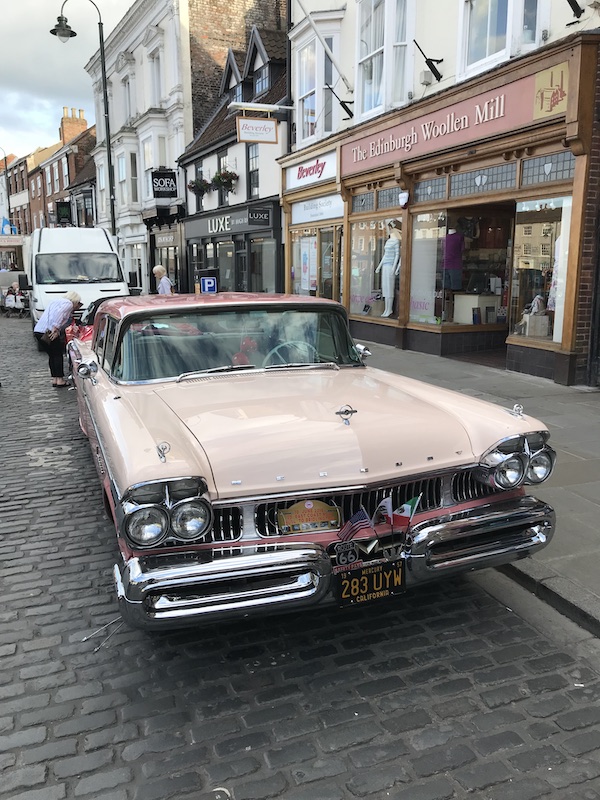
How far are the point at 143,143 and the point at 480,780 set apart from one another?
2972cm

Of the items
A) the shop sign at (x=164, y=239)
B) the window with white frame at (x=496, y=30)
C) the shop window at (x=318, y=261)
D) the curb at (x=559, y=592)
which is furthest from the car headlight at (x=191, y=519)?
the shop sign at (x=164, y=239)

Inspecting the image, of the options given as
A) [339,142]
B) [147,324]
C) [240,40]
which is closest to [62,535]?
[147,324]

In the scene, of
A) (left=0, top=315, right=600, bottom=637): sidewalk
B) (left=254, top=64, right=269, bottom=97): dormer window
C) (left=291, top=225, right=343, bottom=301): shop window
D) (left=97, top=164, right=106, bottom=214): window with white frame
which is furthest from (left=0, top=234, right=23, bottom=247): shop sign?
(left=0, top=315, right=600, bottom=637): sidewalk

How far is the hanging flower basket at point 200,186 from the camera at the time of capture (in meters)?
22.9

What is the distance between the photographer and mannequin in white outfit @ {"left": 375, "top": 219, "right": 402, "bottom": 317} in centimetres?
1298

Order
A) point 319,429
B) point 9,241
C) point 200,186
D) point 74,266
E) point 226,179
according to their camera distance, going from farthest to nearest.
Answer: point 9,241
point 200,186
point 226,179
point 74,266
point 319,429

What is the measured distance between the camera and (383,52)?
40.5 feet

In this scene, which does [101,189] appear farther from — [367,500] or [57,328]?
[367,500]

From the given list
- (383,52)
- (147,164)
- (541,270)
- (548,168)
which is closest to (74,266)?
(383,52)

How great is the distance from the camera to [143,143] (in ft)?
92.5

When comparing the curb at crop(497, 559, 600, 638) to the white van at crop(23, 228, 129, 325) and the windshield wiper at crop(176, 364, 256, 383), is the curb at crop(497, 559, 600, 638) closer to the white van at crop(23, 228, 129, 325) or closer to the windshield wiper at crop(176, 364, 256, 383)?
the windshield wiper at crop(176, 364, 256, 383)

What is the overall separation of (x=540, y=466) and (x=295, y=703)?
1.69 metres

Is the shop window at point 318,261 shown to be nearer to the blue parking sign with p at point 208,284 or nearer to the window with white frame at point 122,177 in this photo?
the blue parking sign with p at point 208,284

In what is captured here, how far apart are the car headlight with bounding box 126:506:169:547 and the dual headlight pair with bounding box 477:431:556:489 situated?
156 cm
